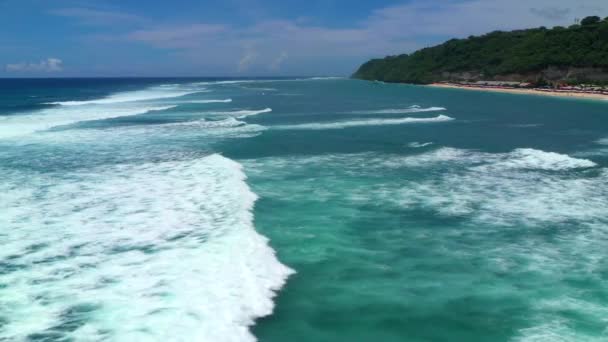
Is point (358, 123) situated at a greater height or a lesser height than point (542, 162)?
greater

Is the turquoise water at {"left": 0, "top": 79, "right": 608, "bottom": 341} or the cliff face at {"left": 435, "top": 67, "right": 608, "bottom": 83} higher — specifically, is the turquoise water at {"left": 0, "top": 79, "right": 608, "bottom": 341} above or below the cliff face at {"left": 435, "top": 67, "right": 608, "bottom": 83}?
below

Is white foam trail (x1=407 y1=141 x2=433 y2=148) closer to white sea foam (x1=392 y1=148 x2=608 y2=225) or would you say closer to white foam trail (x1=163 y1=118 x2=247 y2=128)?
white sea foam (x1=392 y1=148 x2=608 y2=225)

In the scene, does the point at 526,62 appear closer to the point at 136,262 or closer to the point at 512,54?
the point at 512,54

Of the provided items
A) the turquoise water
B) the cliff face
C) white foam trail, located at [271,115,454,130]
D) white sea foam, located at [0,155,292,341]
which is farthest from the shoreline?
white sea foam, located at [0,155,292,341]

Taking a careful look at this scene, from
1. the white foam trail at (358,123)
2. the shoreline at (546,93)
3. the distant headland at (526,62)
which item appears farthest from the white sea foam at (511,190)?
the distant headland at (526,62)

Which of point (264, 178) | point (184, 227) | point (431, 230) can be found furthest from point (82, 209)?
point (431, 230)

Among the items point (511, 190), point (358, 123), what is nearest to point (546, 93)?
point (358, 123)
